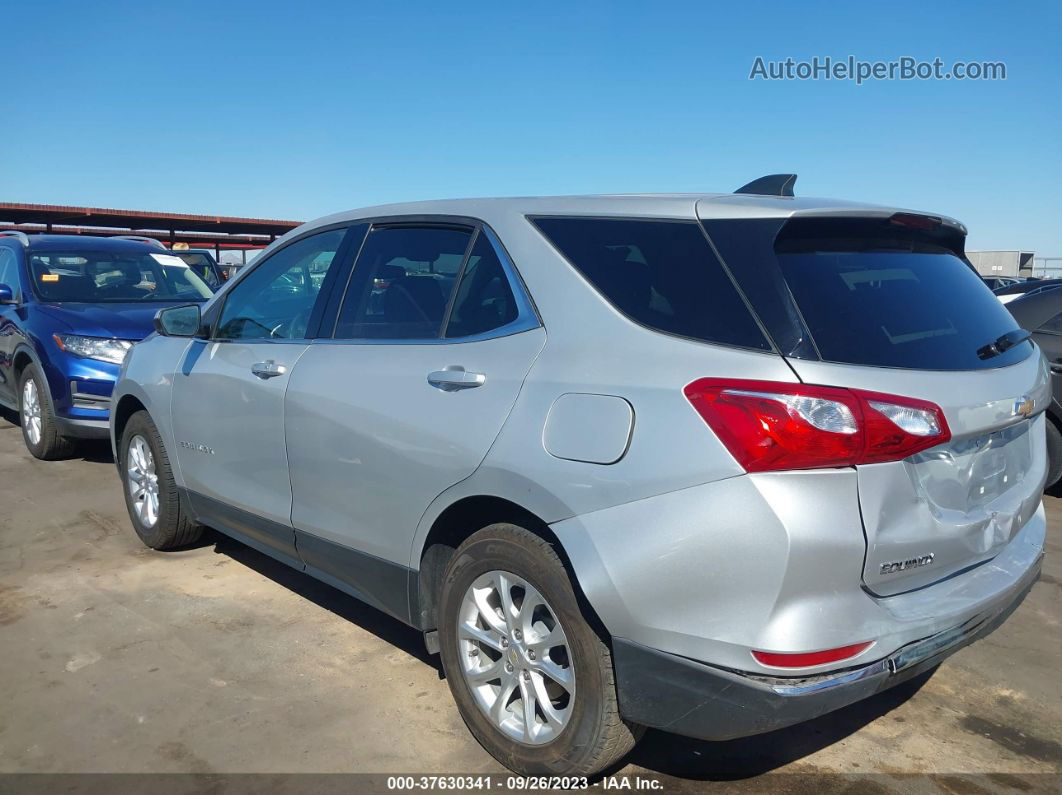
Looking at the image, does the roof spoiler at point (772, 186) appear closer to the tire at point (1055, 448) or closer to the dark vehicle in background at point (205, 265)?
the tire at point (1055, 448)

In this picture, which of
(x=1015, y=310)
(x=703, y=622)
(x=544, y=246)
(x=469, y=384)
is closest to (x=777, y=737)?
(x=703, y=622)

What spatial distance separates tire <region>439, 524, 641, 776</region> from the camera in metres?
2.41

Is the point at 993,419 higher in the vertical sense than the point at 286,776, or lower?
higher

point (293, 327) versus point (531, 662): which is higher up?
point (293, 327)

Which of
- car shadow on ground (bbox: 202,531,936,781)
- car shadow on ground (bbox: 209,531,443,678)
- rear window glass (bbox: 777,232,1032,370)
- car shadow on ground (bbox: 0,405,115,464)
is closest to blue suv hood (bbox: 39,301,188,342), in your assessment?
car shadow on ground (bbox: 0,405,115,464)

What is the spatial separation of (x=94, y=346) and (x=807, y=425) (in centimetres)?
608

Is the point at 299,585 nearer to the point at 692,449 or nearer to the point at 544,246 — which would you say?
the point at 544,246

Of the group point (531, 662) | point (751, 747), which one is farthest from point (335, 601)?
point (751, 747)

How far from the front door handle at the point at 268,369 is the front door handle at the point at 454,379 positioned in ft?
3.21

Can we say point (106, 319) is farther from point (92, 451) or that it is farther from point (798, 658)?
point (798, 658)

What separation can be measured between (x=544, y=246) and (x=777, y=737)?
185 centimetres

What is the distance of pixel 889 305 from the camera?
245cm

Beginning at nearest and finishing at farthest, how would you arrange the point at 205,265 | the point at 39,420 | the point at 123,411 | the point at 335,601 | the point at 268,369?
the point at 268,369 → the point at 335,601 → the point at 123,411 → the point at 39,420 → the point at 205,265

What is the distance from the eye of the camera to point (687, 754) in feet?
9.52
